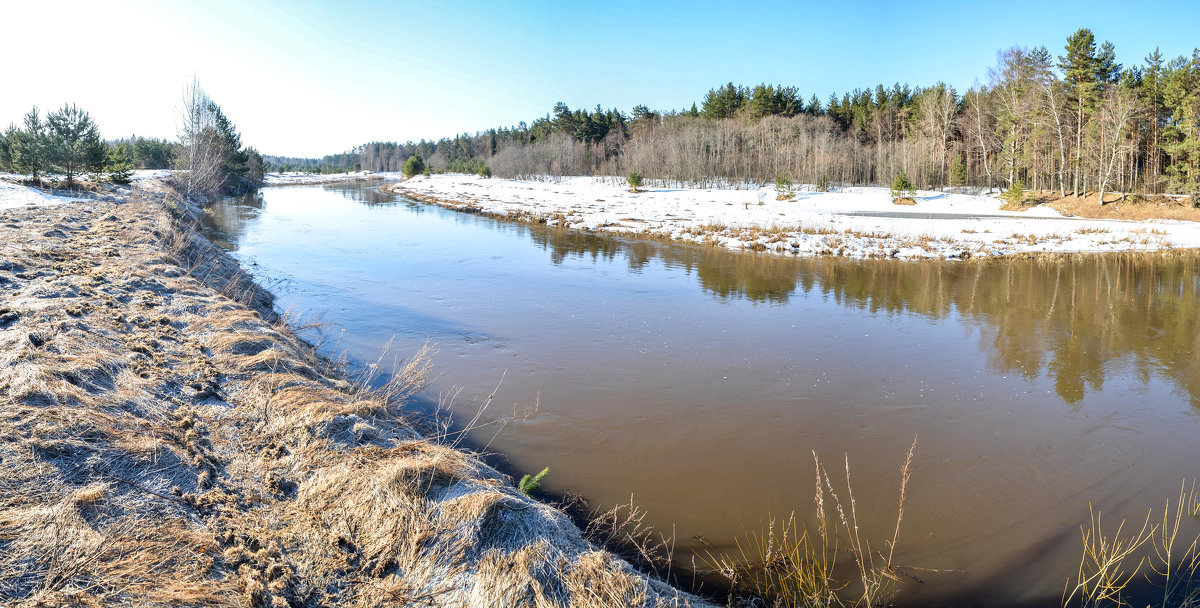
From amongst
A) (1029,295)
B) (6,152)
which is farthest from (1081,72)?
(6,152)

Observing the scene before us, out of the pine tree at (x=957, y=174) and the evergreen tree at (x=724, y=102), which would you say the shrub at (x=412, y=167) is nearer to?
the evergreen tree at (x=724, y=102)

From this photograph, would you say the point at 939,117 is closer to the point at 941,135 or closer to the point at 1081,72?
the point at 941,135

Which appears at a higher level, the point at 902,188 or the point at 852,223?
the point at 902,188

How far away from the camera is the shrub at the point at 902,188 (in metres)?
45.2

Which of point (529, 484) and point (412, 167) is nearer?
point (529, 484)

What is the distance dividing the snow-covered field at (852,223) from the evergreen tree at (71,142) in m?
21.1

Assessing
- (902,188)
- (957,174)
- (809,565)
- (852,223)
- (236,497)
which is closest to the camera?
(236,497)

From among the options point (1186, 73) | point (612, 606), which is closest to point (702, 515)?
point (612, 606)

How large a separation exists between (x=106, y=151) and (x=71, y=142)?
4.60 metres

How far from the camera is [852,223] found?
30531mm

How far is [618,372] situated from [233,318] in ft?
19.2

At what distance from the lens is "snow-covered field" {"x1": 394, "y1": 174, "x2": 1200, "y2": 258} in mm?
25422

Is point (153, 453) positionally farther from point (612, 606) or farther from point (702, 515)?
point (702, 515)

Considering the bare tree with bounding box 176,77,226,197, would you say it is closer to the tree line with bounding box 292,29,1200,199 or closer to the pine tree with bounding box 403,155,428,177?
the tree line with bounding box 292,29,1200,199
